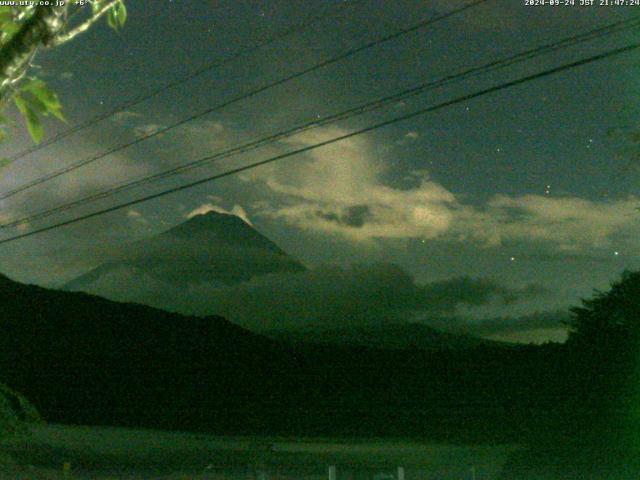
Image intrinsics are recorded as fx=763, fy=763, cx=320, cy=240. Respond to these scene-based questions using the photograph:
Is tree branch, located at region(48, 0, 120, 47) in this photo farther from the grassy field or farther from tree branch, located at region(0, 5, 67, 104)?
the grassy field

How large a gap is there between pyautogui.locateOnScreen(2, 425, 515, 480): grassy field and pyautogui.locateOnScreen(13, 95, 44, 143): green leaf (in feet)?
53.0

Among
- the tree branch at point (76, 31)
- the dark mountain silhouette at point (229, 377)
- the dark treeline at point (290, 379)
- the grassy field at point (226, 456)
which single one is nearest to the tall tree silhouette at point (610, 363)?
the dark treeline at point (290, 379)

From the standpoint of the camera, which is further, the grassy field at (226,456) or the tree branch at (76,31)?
the grassy field at (226,456)

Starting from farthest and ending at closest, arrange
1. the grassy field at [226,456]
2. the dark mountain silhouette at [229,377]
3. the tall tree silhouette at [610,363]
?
1. the dark mountain silhouette at [229,377]
2. the grassy field at [226,456]
3. the tall tree silhouette at [610,363]

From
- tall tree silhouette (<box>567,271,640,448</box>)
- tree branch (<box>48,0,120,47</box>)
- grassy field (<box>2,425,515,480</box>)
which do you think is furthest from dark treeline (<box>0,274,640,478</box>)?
tree branch (<box>48,0,120,47</box>)

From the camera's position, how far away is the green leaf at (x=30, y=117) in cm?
268

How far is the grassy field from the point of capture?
805 inches

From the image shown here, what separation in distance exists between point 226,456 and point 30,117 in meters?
24.2

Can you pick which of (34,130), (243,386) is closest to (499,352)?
(243,386)

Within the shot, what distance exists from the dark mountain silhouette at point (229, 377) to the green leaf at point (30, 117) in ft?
A: 68.0

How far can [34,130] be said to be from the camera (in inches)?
106

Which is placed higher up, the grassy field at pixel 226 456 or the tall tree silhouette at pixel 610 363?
the tall tree silhouette at pixel 610 363

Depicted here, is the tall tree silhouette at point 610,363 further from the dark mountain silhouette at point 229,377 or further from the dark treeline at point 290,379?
the dark mountain silhouette at point 229,377

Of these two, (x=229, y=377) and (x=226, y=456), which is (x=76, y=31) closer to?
(x=226, y=456)
